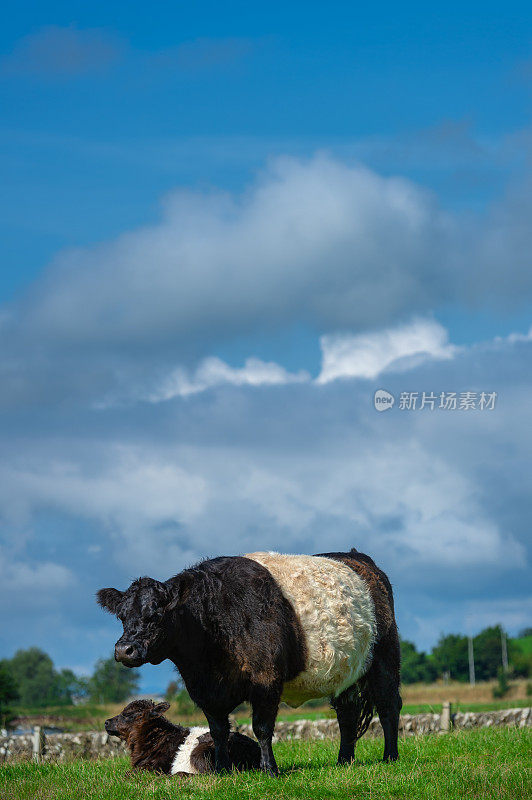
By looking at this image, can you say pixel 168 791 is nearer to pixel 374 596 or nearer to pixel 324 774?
pixel 324 774

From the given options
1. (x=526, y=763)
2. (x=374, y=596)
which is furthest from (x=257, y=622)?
(x=526, y=763)

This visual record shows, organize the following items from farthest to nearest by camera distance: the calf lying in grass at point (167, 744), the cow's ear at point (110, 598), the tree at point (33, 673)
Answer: the tree at point (33, 673), the calf lying in grass at point (167, 744), the cow's ear at point (110, 598)

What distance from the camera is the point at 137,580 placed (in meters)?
11.3

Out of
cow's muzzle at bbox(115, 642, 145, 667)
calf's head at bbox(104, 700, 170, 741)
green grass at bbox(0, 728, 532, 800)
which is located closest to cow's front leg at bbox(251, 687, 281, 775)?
green grass at bbox(0, 728, 532, 800)

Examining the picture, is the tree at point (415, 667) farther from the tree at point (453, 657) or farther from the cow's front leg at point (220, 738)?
the cow's front leg at point (220, 738)

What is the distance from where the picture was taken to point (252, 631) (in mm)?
11773

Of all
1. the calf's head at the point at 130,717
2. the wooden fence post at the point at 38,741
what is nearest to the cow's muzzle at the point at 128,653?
the calf's head at the point at 130,717

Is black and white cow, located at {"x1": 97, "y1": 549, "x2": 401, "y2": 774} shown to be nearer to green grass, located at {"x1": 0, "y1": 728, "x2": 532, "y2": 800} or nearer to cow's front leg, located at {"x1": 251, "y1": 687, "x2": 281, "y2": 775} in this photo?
cow's front leg, located at {"x1": 251, "y1": 687, "x2": 281, "y2": 775}

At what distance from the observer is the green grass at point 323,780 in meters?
11.2

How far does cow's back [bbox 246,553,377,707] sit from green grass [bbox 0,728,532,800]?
115cm

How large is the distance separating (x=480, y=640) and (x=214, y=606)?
7960cm

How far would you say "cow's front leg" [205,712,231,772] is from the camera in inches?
476

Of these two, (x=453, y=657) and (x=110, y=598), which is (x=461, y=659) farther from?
(x=110, y=598)

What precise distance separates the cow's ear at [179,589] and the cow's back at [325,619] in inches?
58.3
